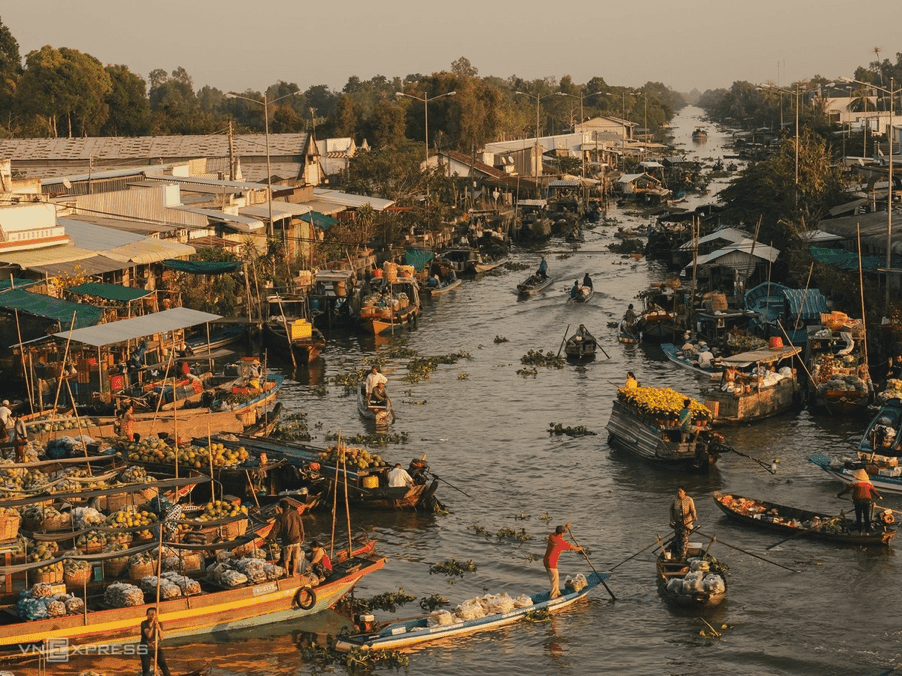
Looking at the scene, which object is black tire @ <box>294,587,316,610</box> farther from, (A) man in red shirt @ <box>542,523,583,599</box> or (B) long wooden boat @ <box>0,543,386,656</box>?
(A) man in red shirt @ <box>542,523,583,599</box>

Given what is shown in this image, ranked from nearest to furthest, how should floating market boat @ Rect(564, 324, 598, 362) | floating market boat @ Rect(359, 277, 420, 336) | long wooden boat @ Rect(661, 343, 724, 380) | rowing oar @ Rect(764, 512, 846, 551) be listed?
rowing oar @ Rect(764, 512, 846, 551), long wooden boat @ Rect(661, 343, 724, 380), floating market boat @ Rect(564, 324, 598, 362), floating market boat @ Rect(359, 277, 420, 336)

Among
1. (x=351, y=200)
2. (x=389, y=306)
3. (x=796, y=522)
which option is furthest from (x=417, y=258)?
(x=796, y=522)

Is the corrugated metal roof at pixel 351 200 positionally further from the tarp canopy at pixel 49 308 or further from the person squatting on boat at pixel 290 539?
the person squatting on boat at pixel 290 539

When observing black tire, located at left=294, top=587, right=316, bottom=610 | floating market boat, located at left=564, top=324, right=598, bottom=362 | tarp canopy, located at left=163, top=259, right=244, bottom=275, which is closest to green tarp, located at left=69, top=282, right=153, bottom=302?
tarp canopy, located at left=163, top=259, right=244, bottom=275

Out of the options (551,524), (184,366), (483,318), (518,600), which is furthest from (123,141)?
(518,600)

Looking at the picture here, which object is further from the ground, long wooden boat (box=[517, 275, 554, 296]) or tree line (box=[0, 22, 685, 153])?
tree line (box=[0, 22, 685, 153])

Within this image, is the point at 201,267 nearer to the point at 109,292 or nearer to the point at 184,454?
the point at 109,292

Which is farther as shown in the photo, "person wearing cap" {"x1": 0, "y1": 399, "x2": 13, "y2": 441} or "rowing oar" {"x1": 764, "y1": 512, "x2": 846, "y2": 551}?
"person wearing cap" {"x1": 0, "y1": 399, "x2": 13, "y2": 441}
